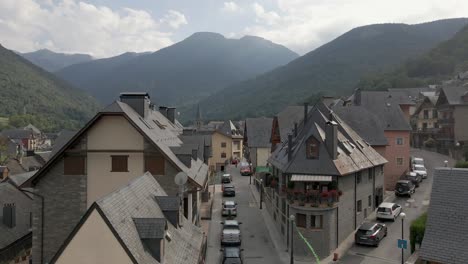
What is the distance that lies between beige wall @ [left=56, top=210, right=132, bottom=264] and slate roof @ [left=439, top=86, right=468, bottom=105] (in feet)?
213

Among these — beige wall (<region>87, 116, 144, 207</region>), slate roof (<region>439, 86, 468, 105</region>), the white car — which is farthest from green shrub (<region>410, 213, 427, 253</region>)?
slate roof (<region>439, 86, 468, 105</region>)

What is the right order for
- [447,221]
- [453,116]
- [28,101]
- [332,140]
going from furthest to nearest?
1. [28,101]
2. [453,116]
3. [332,140]
4. [447,221]

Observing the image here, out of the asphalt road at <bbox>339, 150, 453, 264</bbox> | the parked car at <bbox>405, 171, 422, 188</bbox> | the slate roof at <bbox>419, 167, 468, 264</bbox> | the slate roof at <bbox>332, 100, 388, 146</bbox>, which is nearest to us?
the slate roof at <bbox>419, 167, 468, 264</bbox>

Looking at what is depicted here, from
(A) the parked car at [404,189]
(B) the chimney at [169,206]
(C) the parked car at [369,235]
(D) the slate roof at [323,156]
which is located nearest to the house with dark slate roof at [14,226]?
(B) the chimney at [169,206]

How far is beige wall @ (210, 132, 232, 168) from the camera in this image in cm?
8612

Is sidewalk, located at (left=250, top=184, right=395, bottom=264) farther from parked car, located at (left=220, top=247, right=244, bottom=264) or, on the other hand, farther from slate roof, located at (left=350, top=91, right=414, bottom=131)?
slate roof, located at (left=350, top=91, right=414, bottom=131)

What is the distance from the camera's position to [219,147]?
87062mm

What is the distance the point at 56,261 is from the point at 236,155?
8292cm

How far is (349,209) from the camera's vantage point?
3114 centimetres

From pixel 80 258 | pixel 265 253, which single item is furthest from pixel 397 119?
pixel 80 258

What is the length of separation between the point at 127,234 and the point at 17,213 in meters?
17.6

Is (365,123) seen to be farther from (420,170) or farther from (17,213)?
(17,213)

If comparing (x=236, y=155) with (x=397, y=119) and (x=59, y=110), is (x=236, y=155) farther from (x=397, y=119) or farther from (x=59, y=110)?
(x=59, y=110)

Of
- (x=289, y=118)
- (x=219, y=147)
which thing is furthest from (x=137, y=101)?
(x=219, y=147)
